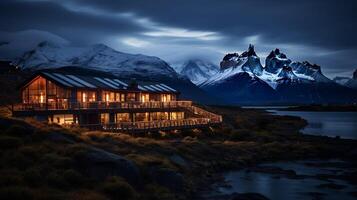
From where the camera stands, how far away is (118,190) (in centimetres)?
3111

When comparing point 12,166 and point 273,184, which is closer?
point 12,166

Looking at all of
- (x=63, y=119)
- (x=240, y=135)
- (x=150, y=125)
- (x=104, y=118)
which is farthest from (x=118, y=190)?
(x=240, y=135)

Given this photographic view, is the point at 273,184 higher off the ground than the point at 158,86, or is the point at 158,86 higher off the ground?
the point at 158,86

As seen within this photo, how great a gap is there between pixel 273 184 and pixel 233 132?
30.6 meters

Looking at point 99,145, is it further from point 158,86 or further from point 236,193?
point 158,86

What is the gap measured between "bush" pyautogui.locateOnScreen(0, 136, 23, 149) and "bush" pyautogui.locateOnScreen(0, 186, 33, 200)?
1030 centimetres

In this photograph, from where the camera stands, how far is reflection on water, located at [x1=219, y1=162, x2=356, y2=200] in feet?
131

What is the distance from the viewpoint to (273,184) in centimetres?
4472

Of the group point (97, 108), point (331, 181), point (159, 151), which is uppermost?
point (97, 108)

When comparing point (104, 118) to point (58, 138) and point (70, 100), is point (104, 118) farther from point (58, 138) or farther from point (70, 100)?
point (58, 138)

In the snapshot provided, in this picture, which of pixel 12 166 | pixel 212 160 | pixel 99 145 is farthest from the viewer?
pixel 212 160

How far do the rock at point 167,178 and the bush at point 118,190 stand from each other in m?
5.38

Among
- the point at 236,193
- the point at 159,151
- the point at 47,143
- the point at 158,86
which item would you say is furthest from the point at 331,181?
the point at 158,86

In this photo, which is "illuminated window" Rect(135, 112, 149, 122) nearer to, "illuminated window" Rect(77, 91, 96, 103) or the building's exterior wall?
the building's exterior wall
